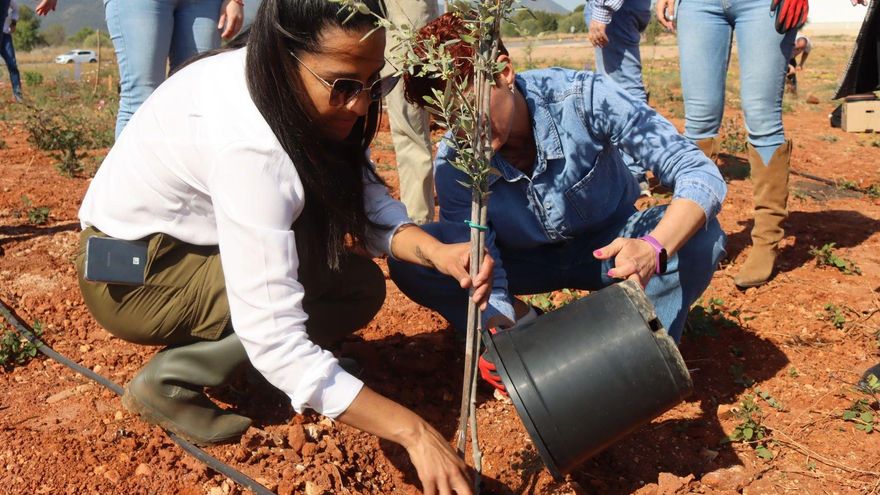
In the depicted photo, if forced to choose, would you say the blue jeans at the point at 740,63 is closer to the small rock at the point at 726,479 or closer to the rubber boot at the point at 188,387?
the small rock at the point at 726,479

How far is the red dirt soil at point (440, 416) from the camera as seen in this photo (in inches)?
82.4

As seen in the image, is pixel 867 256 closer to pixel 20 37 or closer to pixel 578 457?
pixel 578 457

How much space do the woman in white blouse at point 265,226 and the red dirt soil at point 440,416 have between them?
189 millimetres

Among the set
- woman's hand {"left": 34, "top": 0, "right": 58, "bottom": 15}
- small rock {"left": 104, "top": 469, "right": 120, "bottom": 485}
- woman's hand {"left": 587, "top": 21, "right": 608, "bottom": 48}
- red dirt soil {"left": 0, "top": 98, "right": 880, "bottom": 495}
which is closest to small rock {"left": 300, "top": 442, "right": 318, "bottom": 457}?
red dirt soil {"left": 0, "top": 98, "right": 880, "bottom": 495}

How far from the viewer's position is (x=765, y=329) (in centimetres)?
292

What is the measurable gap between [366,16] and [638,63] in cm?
303

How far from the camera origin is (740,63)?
3193 millimetres

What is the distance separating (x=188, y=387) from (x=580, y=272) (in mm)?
1236

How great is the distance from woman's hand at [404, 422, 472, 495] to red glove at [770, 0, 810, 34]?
2.23 m

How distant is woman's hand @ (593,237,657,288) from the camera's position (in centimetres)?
185

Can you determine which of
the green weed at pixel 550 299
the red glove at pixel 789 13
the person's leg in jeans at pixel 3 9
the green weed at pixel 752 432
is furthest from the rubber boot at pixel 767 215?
the person's leg in jeans at pixel 3 9

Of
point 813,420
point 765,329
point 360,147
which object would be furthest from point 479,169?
point 765,329

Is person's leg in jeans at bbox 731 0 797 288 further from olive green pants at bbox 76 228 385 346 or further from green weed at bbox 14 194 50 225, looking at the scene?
green weed at bbox 14 194 50 225

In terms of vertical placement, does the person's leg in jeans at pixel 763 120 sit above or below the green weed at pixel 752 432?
above
